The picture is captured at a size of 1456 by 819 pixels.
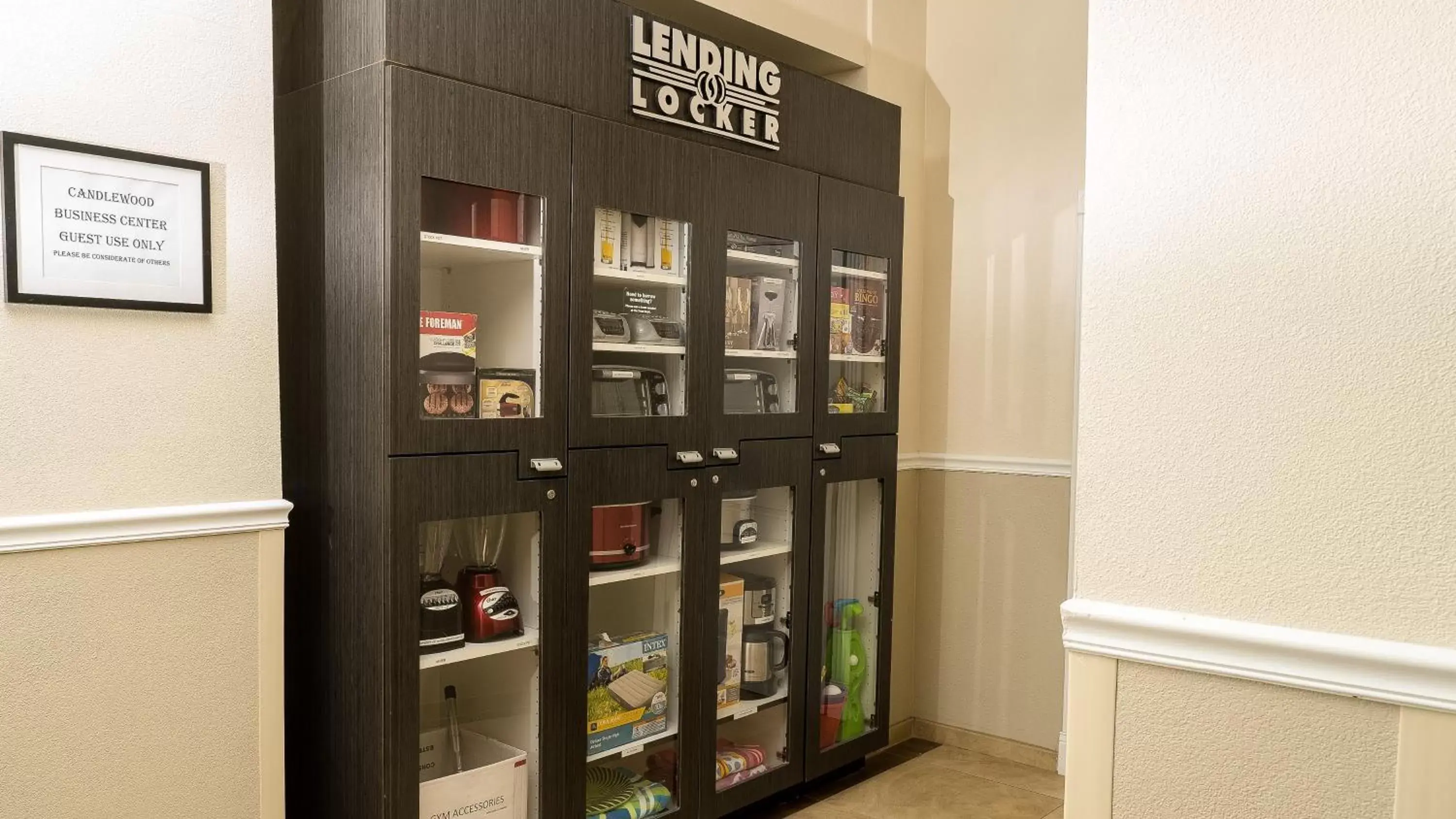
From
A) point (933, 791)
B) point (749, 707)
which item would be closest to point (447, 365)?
point (749, 707)

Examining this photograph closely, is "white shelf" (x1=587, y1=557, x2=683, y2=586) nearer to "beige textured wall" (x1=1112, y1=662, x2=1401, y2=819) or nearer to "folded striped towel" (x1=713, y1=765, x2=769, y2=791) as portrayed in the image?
"folded striped towel" (x1=713, y1=765, x2=769, y2=791)

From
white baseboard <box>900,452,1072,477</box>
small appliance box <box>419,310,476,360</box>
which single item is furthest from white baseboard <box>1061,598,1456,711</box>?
white baseboard <box>900,452,1072,477</box>

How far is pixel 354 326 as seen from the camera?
2143 mm

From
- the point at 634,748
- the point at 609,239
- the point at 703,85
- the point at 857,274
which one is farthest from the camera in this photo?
the point at 857,274

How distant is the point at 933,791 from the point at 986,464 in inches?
47.7

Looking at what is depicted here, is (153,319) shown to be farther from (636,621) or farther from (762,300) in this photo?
(762,300)

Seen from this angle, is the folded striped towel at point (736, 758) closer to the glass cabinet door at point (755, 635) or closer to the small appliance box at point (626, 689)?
the glass cabinet door at point (755, 635)

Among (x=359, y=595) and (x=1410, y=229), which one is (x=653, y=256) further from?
(x=1410, y=229)

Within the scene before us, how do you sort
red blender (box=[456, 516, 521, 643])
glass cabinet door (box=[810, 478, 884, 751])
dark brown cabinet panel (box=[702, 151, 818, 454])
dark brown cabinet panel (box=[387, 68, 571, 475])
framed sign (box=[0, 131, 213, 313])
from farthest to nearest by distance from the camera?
glass cabinet door (box=[810, 478, 884, 751]) < dark brown cabinet panel (box=[702, 151, 818, 454]) < red blender (box=[456, 516, 521, 643]) < dark brown cabinet panel (box=[387, 68, 571, 475]) < framed sign (box=[0, 131, 213, 313])

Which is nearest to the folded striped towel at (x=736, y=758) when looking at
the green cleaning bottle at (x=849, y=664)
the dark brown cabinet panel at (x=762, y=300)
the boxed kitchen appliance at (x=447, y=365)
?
the green cleaning bottle at (x=849, y=664)

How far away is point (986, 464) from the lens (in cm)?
379

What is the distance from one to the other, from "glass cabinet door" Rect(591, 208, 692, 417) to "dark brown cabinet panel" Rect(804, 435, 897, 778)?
0.76 metres

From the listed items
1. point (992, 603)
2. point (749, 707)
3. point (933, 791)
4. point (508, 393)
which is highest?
point (508, 393)

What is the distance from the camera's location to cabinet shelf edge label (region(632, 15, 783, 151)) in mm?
2572
